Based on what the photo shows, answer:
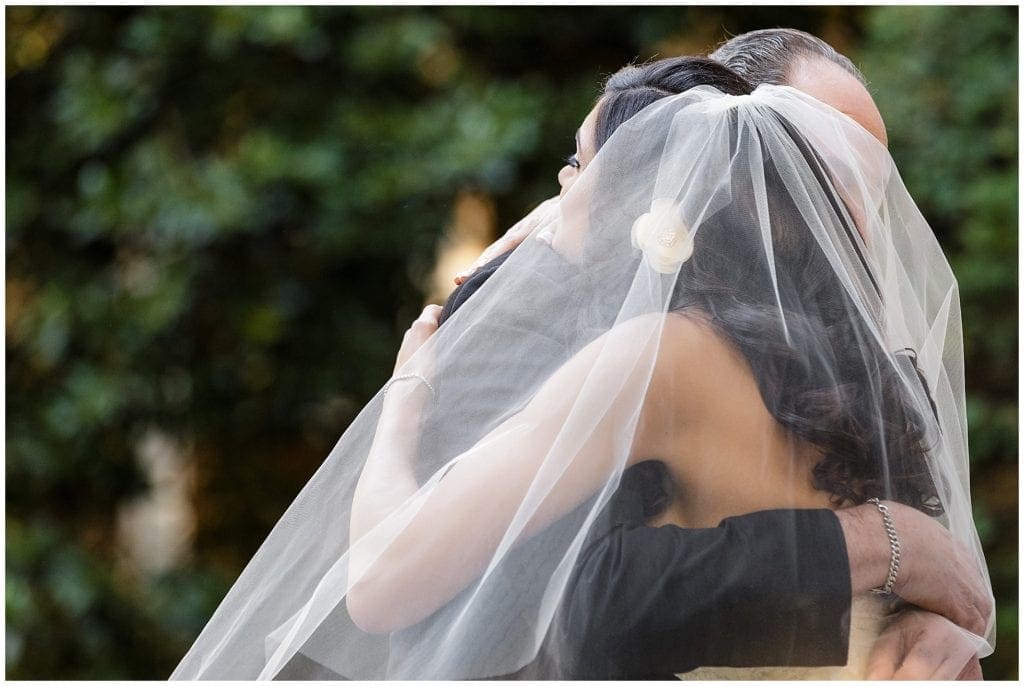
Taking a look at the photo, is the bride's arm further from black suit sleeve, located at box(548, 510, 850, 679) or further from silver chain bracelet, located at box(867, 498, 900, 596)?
silver chain bracelet, located at box(867, 498, 900, 596)

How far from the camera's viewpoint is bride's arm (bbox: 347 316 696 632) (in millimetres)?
974

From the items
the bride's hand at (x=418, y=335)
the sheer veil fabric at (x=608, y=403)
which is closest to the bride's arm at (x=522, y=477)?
the sheer veil fabric at (x=608, y=403)

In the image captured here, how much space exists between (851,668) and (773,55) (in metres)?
0.69

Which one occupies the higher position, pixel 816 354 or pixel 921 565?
pixel 816 354

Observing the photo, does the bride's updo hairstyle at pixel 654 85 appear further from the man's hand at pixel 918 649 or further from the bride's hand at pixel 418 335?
the man's hand at pixel 918 649

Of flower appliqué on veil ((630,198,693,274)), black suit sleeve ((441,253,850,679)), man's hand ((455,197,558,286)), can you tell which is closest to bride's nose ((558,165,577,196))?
man's hand ((455,197,558,286))

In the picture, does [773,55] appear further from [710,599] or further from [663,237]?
[710,599]

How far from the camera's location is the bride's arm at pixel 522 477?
3.19 ft

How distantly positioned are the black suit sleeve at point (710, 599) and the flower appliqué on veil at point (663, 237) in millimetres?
236

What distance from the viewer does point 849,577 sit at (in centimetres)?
96

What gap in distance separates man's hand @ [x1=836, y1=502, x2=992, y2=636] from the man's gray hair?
516 mm

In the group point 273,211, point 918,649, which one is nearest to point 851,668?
point 918,649

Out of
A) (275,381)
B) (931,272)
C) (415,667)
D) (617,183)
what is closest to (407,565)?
(415,667)

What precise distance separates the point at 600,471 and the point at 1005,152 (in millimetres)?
2330
